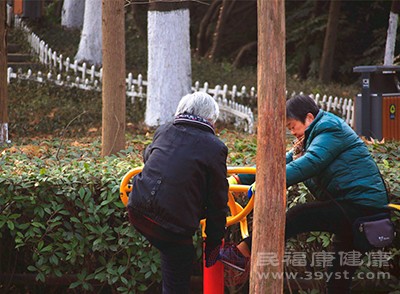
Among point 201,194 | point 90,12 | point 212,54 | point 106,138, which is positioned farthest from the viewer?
point 212,54

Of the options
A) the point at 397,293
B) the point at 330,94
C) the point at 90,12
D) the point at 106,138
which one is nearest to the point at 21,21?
the point at 90,12

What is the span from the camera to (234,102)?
20.2 metres

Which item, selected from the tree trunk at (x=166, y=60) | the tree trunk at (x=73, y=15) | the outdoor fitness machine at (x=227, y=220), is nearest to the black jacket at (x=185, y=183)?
the outdoor fitness machine at (x=227, y=220)

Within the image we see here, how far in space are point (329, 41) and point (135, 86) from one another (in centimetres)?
750

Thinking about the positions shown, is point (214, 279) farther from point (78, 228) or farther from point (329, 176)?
point (78, 228)

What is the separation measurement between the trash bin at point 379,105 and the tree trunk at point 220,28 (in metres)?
16.9

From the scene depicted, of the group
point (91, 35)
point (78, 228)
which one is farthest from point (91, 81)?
point (78, 228)

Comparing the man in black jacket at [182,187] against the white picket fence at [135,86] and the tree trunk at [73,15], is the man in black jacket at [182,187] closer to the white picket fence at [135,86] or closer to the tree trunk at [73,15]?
the white picket fence at [135,86]

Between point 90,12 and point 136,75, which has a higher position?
point 90,12

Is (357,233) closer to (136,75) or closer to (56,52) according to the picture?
(136,75)

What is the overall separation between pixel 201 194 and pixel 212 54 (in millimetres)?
25038

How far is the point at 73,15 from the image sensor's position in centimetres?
2767

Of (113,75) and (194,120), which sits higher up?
(113,75)

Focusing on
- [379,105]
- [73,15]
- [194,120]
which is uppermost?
[73,15]
